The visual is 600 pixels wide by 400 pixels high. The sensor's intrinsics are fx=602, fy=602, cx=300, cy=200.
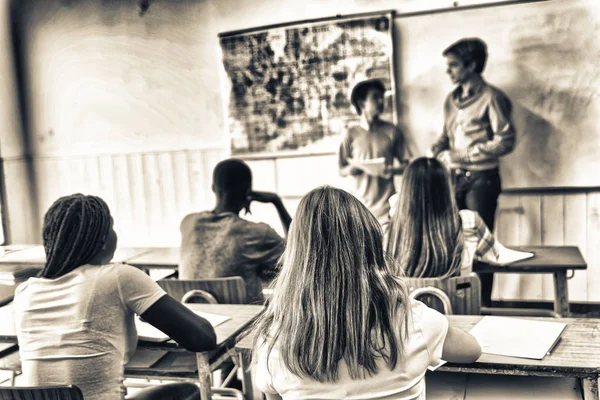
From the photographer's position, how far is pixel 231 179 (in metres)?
2.72

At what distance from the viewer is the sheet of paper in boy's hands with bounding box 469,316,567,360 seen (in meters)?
1.63

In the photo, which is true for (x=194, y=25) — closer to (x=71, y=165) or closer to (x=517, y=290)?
(x=71, y=165)

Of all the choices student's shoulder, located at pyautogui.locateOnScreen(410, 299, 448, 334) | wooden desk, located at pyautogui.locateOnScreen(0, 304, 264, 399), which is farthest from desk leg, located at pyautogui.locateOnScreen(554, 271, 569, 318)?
student's shoulder, located at pyautogui.locateOnScreen(410, 299, 448, 334)

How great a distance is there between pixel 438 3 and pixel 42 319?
3.46m

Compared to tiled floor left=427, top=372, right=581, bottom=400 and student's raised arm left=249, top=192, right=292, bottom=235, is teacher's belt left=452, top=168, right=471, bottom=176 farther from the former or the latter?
tiled floor left=427, top=372, right=581, bottom=400

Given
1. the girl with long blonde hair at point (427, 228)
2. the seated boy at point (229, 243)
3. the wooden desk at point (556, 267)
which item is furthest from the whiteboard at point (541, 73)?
the seated boy at point (229, 243)

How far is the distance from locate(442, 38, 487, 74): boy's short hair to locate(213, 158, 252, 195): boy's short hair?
6.15ft

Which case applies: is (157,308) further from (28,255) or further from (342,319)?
(28,255)

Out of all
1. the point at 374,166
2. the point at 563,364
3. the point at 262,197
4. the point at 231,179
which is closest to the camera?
the point at 563,364

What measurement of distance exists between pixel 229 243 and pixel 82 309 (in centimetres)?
101

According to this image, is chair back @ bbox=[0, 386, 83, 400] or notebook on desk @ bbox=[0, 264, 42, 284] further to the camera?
notebook on desk @ bbox=[0, 264, 42, 284]

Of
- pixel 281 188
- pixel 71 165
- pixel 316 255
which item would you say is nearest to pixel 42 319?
pixel 316 255

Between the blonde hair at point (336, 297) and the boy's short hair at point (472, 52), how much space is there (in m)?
2.92

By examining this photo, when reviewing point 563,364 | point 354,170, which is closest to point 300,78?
point 354,170
